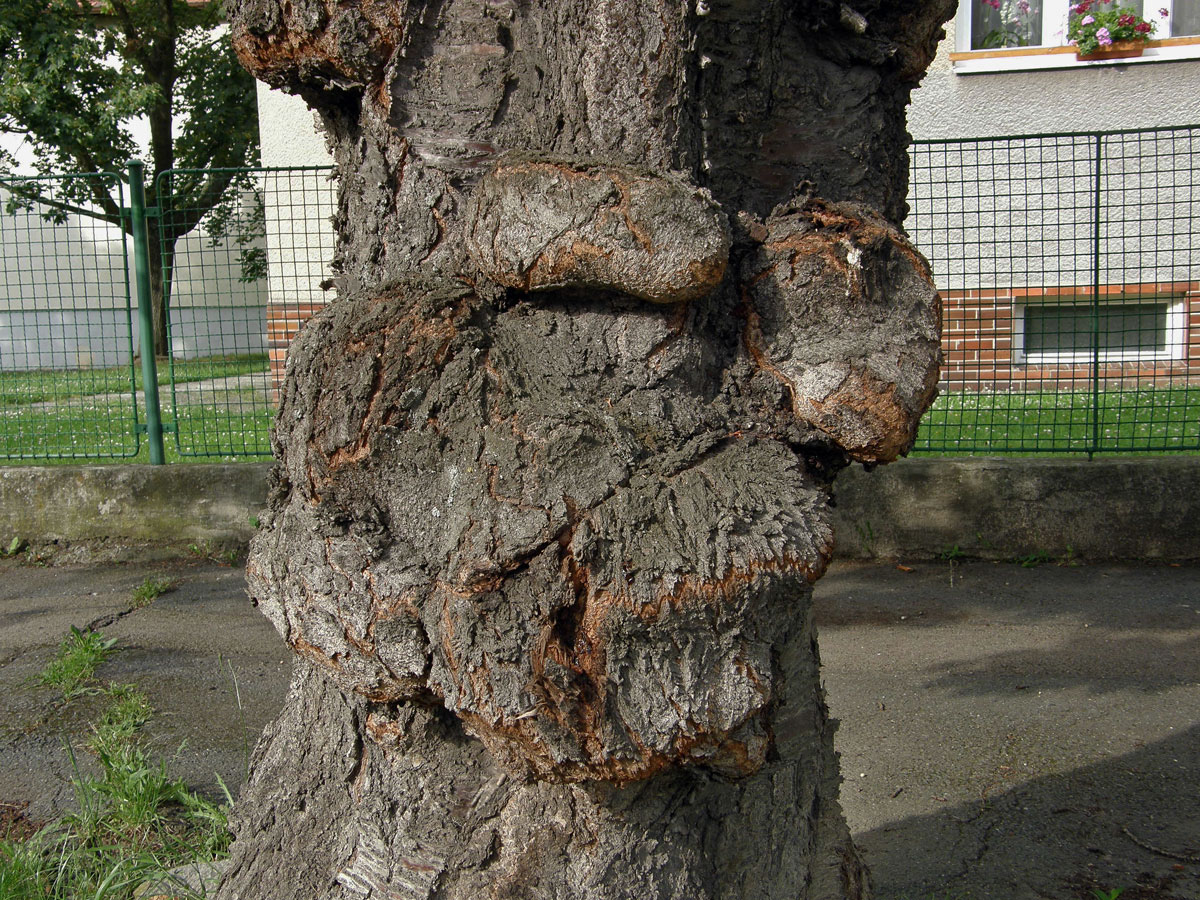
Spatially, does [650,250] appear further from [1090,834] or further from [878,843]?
[1090,834]

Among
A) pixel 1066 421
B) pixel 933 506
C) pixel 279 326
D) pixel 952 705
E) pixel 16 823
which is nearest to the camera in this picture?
pixel 16 823

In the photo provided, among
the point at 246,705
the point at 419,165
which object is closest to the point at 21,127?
the point at 246,705

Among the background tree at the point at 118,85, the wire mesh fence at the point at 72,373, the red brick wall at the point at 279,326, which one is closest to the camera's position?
the wire mesh fence at the point at 72,373

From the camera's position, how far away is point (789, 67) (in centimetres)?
168

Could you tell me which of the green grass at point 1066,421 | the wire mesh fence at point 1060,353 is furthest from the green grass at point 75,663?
the wire mesh fence at point 1060,353

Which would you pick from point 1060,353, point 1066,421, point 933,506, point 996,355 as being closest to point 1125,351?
point 1060,353

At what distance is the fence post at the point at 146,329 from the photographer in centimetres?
635

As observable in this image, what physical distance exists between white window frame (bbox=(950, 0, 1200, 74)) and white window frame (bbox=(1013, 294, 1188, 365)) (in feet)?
11.1

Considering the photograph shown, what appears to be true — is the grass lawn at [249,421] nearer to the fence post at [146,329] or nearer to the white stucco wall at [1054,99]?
the fence post at [146,329]

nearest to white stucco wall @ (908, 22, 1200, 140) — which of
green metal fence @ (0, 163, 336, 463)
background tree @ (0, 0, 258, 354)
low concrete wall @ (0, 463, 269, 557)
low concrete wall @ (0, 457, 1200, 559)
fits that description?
low concrete wall @ (0, 457, 1200, 559)

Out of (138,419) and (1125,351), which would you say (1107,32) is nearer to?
(1125,351)

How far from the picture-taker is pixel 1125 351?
6.32m

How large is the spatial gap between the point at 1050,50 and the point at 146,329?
8492mm

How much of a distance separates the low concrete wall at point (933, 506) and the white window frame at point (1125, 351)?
2.63 feet
